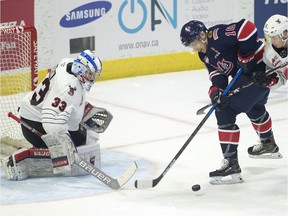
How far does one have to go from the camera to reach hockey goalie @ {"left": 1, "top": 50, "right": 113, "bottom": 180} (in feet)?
16.4

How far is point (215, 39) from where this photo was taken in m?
5.05

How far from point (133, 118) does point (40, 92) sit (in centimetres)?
167

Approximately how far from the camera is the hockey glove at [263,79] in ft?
16.5

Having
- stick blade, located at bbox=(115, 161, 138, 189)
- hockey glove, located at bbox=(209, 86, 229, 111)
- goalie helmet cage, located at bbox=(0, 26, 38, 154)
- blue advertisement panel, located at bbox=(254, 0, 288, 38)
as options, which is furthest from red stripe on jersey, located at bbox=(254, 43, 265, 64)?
blue advertisement panel, located at bbox=(254, 0, 288, 38)

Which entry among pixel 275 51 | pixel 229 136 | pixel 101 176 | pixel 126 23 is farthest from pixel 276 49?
pixel 126 23

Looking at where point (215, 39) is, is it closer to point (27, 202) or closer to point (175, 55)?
point (27, 202)

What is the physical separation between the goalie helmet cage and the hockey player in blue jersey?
1.23 m

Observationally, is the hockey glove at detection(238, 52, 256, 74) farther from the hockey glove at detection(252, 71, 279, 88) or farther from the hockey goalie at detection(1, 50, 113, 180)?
the hockey goalie at detection(1, 50, 113, 180)

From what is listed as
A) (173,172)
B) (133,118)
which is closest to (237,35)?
(173,172)

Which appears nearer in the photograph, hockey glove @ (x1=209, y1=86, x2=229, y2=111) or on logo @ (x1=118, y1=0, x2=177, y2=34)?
hockey glove @ (x1=209, y1=86, x2=229, y2=111)

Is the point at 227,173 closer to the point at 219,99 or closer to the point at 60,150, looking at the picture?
the point at 219,99

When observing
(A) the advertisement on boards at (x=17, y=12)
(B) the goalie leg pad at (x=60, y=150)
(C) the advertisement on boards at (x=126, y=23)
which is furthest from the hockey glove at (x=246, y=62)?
(C) the advertisement on boards at (x=126, y=23)

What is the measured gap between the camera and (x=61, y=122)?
498cm

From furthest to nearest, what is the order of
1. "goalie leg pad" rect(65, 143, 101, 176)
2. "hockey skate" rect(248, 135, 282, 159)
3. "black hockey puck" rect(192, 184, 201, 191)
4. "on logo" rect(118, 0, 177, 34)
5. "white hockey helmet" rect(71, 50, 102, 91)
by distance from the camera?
1. "on logo" rect(118, 0, 177, 34)
2. "hockey skate" rect(248, 135, 282, 159)
3. "goalie leg pad" rect(65, 143, 101, 176)
4. "white hockey helmet" rect(71, 50, 102, 91)
5. "black hockey puck" rect(192, 184, 201, 191)
